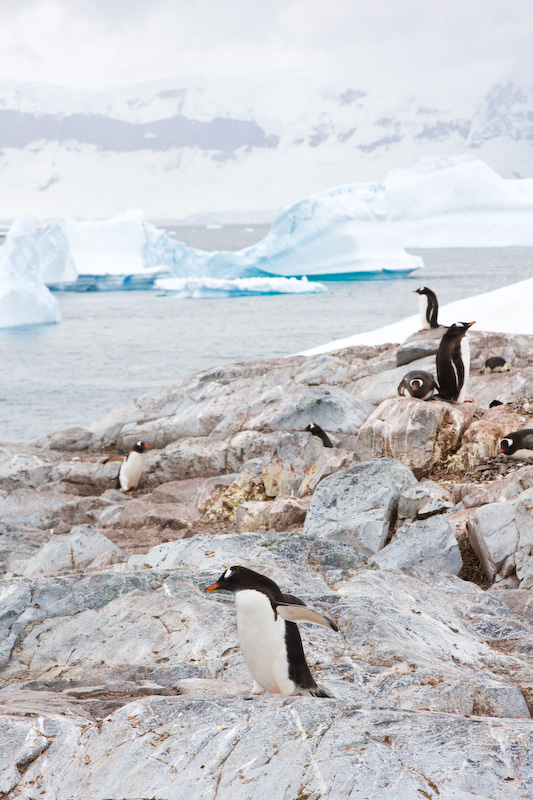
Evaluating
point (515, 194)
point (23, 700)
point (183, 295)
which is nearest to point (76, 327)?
point (183, 295)

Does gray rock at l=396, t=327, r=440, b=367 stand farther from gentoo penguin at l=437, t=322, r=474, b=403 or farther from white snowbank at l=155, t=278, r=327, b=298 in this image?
white snowbank at l=155, t=278, r=327, b=298

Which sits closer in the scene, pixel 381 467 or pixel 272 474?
pixel 381 467

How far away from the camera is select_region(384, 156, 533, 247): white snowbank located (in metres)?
68.9

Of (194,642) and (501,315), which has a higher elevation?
(501,315)

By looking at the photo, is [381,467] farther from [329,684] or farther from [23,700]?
[23,700]

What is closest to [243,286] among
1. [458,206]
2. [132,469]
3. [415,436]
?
[132,469]

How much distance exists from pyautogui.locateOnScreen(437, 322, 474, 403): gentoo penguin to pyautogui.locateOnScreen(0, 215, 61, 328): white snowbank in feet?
82.1

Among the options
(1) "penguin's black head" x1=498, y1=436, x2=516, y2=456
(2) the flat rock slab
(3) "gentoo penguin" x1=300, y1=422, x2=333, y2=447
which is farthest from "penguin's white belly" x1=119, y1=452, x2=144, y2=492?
(2) the flat rock slab

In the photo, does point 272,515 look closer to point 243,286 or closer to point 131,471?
point 131,471

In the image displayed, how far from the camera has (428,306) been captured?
10.6m

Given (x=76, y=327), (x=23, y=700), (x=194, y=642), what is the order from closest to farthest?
1. (x=23, y=700)
2. (x=194, y=642)
3. (x=76, y=327)

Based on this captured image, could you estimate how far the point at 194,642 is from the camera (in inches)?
151

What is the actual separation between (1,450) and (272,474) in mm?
5048

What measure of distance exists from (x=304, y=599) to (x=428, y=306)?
7.23 metres
